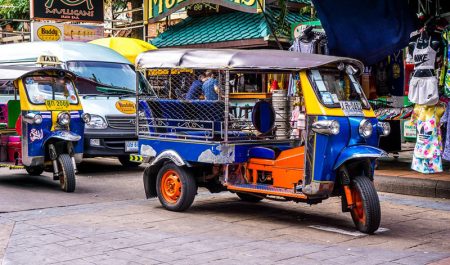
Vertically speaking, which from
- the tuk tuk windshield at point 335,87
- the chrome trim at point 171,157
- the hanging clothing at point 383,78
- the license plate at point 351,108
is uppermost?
the hanging clothing at point 383,78

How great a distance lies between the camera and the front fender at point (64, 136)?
9281mm

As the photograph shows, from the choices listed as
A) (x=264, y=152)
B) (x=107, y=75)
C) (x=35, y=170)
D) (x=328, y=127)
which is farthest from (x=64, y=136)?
(x=328, y=127)

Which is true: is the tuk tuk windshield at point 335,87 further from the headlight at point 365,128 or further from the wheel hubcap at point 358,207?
the wheel hubcap at point 358,207

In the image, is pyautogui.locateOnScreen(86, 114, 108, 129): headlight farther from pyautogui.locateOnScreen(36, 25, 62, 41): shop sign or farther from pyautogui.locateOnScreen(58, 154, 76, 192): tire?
pyautogui.locateOnScreen(36, 25, 62, 41): shop sign

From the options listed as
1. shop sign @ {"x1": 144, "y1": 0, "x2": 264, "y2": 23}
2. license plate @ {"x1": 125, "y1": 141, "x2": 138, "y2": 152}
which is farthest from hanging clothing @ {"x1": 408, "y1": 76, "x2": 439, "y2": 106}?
shop sign @ {"x1": 144, "y1": 0, "x2": 264, "y2": 23}

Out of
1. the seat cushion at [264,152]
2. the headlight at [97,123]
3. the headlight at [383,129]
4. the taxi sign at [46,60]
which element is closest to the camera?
the headlight at [383,129]

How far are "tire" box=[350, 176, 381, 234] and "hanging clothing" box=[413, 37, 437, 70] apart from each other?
3.28 meters

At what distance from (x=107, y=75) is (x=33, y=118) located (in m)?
3.04

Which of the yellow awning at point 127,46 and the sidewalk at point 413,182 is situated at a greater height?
the yellow awning at point 127,46

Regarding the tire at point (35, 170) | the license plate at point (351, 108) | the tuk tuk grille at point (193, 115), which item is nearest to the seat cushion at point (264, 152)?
the tuk tuk grille at point (193, 115)

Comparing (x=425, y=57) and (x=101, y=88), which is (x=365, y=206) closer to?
(x=425, y=57)

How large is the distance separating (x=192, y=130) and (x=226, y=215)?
3.68 ft

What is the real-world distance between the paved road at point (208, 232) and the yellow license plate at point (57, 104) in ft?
4.14

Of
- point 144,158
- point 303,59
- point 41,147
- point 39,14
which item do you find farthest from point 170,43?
point 303,59
